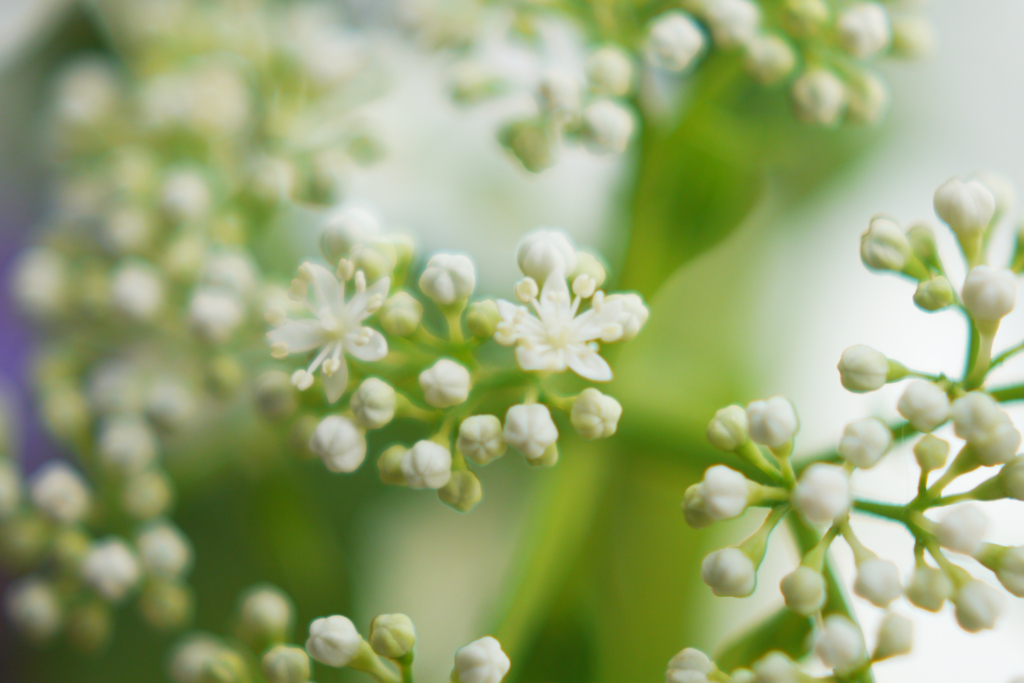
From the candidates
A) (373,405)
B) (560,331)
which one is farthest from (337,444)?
(560,331)

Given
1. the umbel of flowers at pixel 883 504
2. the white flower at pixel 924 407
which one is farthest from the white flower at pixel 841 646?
the white flower at pixel 924 407

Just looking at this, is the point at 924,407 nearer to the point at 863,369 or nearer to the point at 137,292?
the point at 863,369

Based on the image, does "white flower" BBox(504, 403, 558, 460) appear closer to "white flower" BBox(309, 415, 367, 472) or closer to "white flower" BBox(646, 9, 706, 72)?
"white flower" BBox(309, 415, 367, 472)

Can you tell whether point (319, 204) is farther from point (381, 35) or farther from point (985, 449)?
point (985, 449)

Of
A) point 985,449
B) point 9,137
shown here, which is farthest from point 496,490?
point 9,137

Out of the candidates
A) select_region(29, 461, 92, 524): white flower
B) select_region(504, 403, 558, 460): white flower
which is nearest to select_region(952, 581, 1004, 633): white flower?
select_region(504, 403, 558, 460): white flower

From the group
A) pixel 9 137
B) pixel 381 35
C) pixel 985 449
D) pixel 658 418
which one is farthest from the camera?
pixel 9 137
